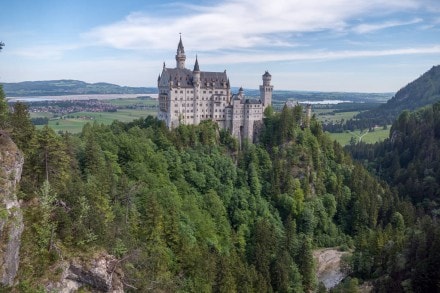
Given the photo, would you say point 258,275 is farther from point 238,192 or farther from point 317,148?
point 317,148

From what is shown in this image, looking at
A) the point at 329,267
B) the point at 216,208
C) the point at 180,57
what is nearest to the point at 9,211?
the point at 216,208

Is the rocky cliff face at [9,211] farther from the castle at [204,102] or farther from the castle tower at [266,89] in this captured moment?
the castle tower at [266,89]

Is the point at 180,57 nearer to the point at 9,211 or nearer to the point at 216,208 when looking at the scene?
the point at 216,208

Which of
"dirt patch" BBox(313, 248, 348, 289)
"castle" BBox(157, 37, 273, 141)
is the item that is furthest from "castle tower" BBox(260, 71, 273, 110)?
"dirt patch" BBox(313, 248, 348, 289)

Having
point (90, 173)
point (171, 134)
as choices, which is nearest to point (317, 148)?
point (171, 134)

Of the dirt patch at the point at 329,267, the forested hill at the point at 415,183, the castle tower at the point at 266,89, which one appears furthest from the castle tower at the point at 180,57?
the forested hill at the point at 415,183

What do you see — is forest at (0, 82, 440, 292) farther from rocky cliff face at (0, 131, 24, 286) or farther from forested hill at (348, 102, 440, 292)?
rocky cliff face at (0, 131, 24, 286)
